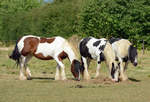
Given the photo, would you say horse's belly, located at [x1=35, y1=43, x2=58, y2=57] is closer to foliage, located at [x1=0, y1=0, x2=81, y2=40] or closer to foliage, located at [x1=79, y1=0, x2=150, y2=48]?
foliage, located at [x1=79, y1=0, x2=150, y2=48]

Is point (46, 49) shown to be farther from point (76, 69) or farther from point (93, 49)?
point (93, 49)

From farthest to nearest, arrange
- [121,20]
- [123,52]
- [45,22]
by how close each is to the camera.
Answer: [45,22] → [121,20] → [123,52]

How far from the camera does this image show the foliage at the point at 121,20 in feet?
114

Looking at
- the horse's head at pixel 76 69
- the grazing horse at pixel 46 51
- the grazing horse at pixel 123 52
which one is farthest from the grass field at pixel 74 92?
the grazing horse at pixel 46 51

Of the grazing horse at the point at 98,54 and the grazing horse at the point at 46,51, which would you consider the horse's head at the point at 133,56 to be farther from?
Answer: the grazing horse at the point at 46,51

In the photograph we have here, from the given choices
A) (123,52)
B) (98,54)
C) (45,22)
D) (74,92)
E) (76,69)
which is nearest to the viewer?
(74,92)

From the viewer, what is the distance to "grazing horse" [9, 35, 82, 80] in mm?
16250

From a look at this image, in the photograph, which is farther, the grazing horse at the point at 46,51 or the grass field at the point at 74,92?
the grazing horse at the point at 46,51

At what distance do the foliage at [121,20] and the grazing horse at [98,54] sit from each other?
57.4ft

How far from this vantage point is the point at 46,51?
1647cm

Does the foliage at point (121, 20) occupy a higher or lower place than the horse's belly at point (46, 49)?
higher

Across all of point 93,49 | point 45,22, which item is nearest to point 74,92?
point 93,49

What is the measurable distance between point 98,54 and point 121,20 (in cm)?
1976

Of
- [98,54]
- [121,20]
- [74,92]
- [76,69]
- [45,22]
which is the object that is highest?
[45,22]
